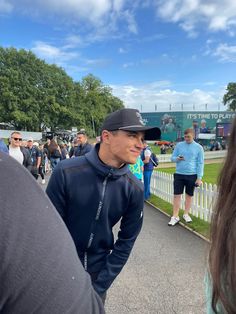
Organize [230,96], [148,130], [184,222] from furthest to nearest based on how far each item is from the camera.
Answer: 1. [230,96]
2. [184,222]
3. [148,130]

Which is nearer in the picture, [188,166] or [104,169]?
[104,169]

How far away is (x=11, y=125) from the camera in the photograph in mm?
61250

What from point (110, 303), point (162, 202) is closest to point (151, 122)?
point (162, 202)

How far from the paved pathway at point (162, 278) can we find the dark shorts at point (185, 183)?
3.86 feet

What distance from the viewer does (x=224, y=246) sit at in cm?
110

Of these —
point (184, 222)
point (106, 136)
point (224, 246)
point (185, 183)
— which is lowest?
point (184, 222)

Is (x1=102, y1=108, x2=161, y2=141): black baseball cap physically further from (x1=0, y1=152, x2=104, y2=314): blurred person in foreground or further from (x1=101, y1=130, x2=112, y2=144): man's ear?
(x1=0, y1=152, x2=104, y2=314): blurred person in foreground

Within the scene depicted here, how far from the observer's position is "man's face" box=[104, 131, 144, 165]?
232 centimetres

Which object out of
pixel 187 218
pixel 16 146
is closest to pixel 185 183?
pixel 187 218

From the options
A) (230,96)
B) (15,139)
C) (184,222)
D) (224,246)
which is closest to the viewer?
(224,246)

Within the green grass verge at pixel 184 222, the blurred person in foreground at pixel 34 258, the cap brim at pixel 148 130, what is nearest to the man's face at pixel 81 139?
the green grass verge at pixel 184 222

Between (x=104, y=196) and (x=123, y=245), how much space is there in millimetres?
381

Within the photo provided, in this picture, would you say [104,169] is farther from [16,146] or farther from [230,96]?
[230,96]

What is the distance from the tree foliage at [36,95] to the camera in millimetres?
58438
